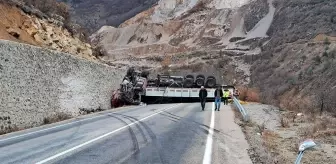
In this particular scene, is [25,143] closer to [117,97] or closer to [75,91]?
[75,91]

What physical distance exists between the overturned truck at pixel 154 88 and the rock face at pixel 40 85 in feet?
16.5

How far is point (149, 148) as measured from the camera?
1135 centimetres

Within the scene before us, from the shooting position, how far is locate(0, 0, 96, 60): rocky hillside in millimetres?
28484

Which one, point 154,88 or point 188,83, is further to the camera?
point 188,83

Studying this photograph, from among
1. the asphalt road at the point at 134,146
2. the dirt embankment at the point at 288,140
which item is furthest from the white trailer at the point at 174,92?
the asphalt road at the point at 134,146

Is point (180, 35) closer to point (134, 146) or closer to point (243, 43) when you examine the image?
point (243, 43)

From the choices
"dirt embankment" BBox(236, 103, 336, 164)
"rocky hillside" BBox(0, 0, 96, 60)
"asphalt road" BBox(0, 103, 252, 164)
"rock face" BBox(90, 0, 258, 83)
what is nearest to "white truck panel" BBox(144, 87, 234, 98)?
"rocky hillside" BBox(0, 0, 96, 60)

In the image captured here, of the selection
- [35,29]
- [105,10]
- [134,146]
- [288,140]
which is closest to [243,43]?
[35,29]

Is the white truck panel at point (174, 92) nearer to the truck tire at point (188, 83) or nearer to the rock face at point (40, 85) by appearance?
the truck tire at point (188, 83)

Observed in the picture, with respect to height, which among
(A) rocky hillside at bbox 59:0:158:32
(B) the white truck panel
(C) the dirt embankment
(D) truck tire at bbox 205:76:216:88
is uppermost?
(A) rocky hillside at bbox 59:0:158:32

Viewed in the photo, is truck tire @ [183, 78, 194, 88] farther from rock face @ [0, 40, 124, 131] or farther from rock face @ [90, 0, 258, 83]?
rock face @ [90, 0, 258, 83]

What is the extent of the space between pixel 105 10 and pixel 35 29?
142664 millimetres

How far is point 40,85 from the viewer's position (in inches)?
860

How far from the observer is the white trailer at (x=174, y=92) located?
126 ft
